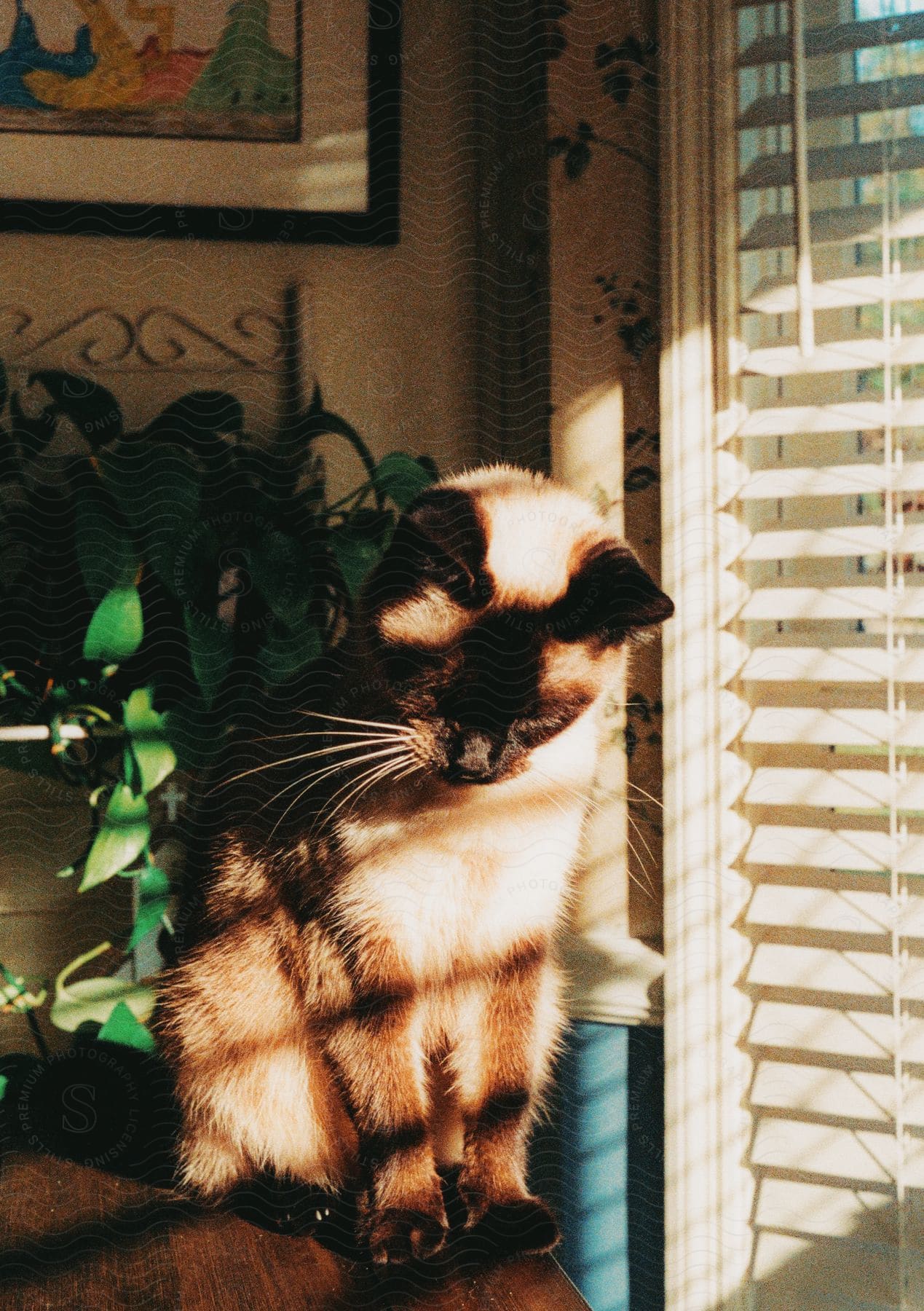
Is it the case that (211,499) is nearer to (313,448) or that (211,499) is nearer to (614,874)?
(313,448)

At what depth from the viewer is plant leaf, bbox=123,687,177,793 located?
824 mm

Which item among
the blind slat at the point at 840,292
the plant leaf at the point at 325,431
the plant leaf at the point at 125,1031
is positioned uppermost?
the blind slat at the point at 840,292

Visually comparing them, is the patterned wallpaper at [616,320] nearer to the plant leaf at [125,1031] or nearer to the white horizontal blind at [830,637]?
the white horizontal blind at [830,637]

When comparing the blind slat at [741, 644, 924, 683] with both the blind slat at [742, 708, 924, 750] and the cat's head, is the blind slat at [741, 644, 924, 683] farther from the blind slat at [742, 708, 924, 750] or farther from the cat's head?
the cat's head

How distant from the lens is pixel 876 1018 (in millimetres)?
875

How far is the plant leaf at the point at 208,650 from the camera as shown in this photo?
827 mm

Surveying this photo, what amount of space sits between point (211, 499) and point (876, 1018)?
2.08 ft

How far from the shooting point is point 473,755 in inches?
28.8

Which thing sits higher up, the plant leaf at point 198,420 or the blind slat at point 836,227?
the blind slat at point 836,227

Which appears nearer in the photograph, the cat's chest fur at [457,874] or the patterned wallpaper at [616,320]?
the cat's chest fur at [457,874]

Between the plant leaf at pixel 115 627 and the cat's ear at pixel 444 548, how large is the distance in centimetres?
20

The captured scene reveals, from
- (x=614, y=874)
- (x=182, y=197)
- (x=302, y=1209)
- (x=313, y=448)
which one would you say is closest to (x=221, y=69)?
(x=182, y=197)

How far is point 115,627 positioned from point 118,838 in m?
0.15

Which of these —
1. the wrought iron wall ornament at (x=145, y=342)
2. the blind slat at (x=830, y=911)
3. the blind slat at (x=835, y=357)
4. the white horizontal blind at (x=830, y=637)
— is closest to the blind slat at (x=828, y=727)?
the white horizontal blind at (x=830, y=637)
